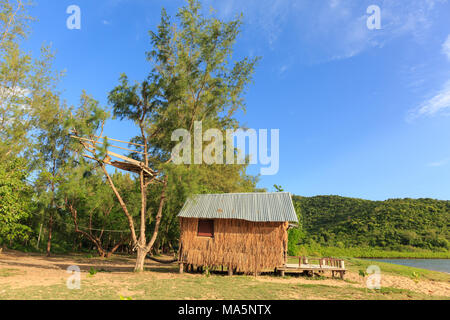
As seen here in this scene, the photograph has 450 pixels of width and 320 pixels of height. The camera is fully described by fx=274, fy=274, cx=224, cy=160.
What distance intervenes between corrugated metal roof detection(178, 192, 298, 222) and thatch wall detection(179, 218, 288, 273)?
14.4 inches

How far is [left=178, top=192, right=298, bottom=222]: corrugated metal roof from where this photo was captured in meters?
13.8

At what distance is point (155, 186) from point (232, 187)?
22.5 feet

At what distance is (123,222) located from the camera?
1044 inches

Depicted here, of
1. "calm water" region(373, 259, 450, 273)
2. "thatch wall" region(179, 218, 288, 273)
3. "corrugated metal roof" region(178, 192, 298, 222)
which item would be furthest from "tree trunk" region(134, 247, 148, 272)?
"calm water" region(373, 259, 450, 273)

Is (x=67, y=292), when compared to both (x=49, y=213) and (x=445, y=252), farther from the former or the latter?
(x=445, y=252)

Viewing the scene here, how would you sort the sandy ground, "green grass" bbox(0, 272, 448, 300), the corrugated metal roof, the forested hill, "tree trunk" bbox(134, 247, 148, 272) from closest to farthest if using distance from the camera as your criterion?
"green grass" bbox(0, 272, 448, 300) → the sandy ground → the corrugated metal roof → "tree trunk" bbox(134, 247, 148, 272) → the forested hill

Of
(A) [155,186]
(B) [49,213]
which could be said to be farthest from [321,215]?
(B) [49,213]

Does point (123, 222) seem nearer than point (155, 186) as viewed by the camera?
No

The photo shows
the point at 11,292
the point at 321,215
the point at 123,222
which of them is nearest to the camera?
the point at 11,292

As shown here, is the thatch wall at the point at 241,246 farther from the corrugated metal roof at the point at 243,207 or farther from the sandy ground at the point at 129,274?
the sandy ground at the point at 129,274

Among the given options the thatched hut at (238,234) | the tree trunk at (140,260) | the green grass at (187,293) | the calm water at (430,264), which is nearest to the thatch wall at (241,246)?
the thatched hut at (238,234)

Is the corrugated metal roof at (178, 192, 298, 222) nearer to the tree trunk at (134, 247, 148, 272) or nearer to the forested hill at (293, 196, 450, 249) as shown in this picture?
the tree trunk at (134, 247, 148, 272)

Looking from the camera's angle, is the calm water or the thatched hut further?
the calm water

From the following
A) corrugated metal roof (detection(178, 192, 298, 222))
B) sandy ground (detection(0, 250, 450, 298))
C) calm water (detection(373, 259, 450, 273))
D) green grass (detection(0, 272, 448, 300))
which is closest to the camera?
green grass (detection(0, 272, 448, 300))
